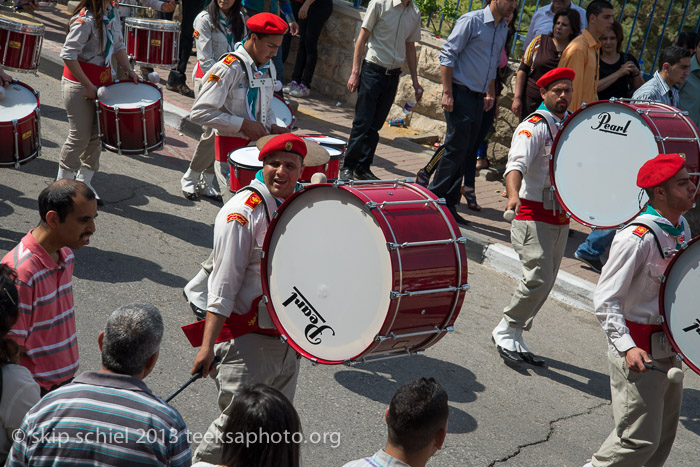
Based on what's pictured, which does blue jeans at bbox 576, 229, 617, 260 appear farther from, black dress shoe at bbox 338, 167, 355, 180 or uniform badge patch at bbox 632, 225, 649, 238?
uniform badge patch at bbox 632, 225, 649, 238

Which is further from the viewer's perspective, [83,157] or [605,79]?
[605,79]

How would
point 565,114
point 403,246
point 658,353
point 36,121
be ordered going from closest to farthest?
point 403,246, point 658,353, point 565,114, point 36,121

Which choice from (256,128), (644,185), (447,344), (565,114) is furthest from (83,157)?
(644,185)

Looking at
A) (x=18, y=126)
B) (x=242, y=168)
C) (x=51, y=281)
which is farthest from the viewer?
(x=18, y=126)

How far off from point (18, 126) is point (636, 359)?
15.8 ft

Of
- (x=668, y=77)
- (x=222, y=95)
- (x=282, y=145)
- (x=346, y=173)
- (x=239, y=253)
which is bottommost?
(x=346, y=173)

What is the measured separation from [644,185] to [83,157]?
5.00 metres

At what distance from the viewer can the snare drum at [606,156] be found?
5574 millimetres

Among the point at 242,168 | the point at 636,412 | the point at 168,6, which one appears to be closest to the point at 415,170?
the point at 168,6

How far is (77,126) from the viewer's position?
7020 mm

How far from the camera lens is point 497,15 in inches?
313

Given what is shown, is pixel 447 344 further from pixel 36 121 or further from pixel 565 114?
pixel 36 121

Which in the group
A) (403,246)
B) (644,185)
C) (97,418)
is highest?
(644,185)

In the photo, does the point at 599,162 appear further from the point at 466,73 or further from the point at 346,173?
the point at 346,173
